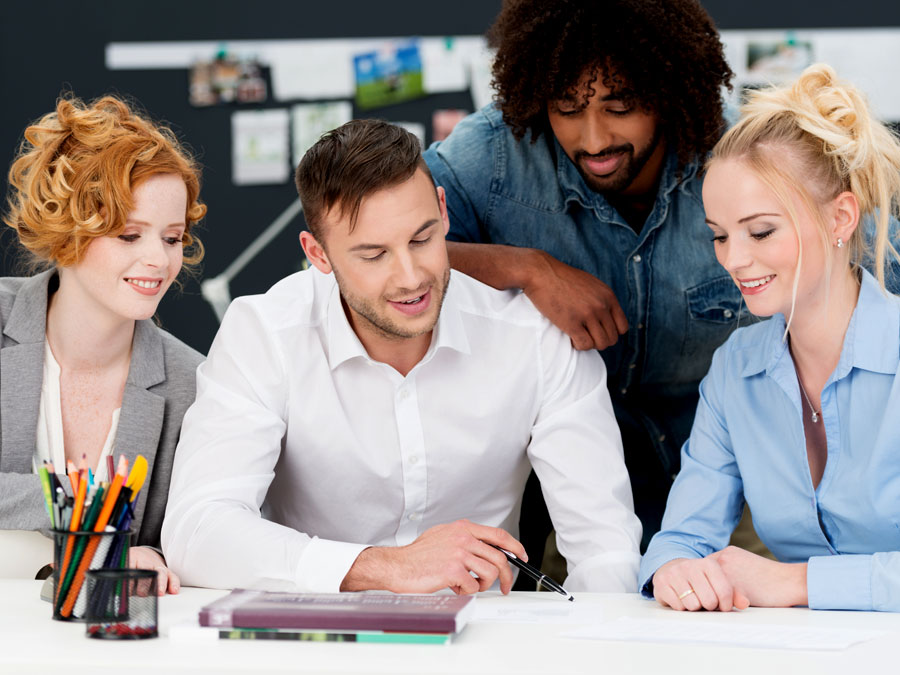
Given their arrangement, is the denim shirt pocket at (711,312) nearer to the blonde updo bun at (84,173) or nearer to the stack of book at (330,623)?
the blonde updo bun at (84,173)

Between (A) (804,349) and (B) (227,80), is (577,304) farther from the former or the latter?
(B) (227,80)

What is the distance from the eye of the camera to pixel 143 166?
180cm

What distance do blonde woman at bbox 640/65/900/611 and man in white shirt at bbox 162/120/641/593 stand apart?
0.63 feet

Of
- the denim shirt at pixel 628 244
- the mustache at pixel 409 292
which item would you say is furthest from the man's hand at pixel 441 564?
the denim shirt at pixel 628 244

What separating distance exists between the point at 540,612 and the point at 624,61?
1.04m

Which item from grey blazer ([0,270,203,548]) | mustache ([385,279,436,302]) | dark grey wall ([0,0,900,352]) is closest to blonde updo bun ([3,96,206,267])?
grey blazer ([0,270,203,548])

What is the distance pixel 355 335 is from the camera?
1754 millimetres

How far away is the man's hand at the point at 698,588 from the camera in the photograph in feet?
4.25

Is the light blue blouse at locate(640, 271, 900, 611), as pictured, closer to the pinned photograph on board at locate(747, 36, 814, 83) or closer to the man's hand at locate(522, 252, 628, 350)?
the man's hand at locate(522, 252, 628, 350)

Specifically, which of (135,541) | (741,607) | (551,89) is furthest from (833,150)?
(135,541)

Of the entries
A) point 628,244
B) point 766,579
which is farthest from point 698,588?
point 628,244

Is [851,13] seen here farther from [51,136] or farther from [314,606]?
[314,606]

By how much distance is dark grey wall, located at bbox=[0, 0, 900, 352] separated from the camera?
317 centimetres

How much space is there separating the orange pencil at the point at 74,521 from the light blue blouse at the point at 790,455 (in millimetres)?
739
